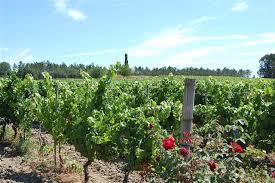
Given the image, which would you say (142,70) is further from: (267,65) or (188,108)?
(188,108)

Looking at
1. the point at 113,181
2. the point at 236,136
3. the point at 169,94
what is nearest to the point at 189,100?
the point at 236,136

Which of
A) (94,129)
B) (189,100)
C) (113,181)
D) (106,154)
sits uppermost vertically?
(189,100)

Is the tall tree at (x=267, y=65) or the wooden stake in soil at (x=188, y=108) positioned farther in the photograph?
the tall tree at (x=267, y=65)

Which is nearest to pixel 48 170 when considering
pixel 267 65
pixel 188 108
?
pixel 188 108

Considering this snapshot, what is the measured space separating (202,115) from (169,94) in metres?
1.92

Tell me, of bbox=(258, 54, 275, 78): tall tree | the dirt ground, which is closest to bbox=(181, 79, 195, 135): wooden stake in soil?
the dirt ground

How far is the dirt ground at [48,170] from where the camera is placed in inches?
318

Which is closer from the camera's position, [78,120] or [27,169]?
[78,120]

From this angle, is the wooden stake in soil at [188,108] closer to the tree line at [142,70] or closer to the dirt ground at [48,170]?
the dirt ground at [48,170]

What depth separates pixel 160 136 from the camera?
21.0 feet

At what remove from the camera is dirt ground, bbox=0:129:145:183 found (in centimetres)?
809

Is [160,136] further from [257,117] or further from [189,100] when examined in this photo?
[257,117]

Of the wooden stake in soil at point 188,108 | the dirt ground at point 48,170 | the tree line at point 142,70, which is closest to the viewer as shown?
the wooden stake in soil at point 188,108

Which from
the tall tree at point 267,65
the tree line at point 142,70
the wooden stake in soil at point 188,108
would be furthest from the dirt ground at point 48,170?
the tall tree at point 267,65
